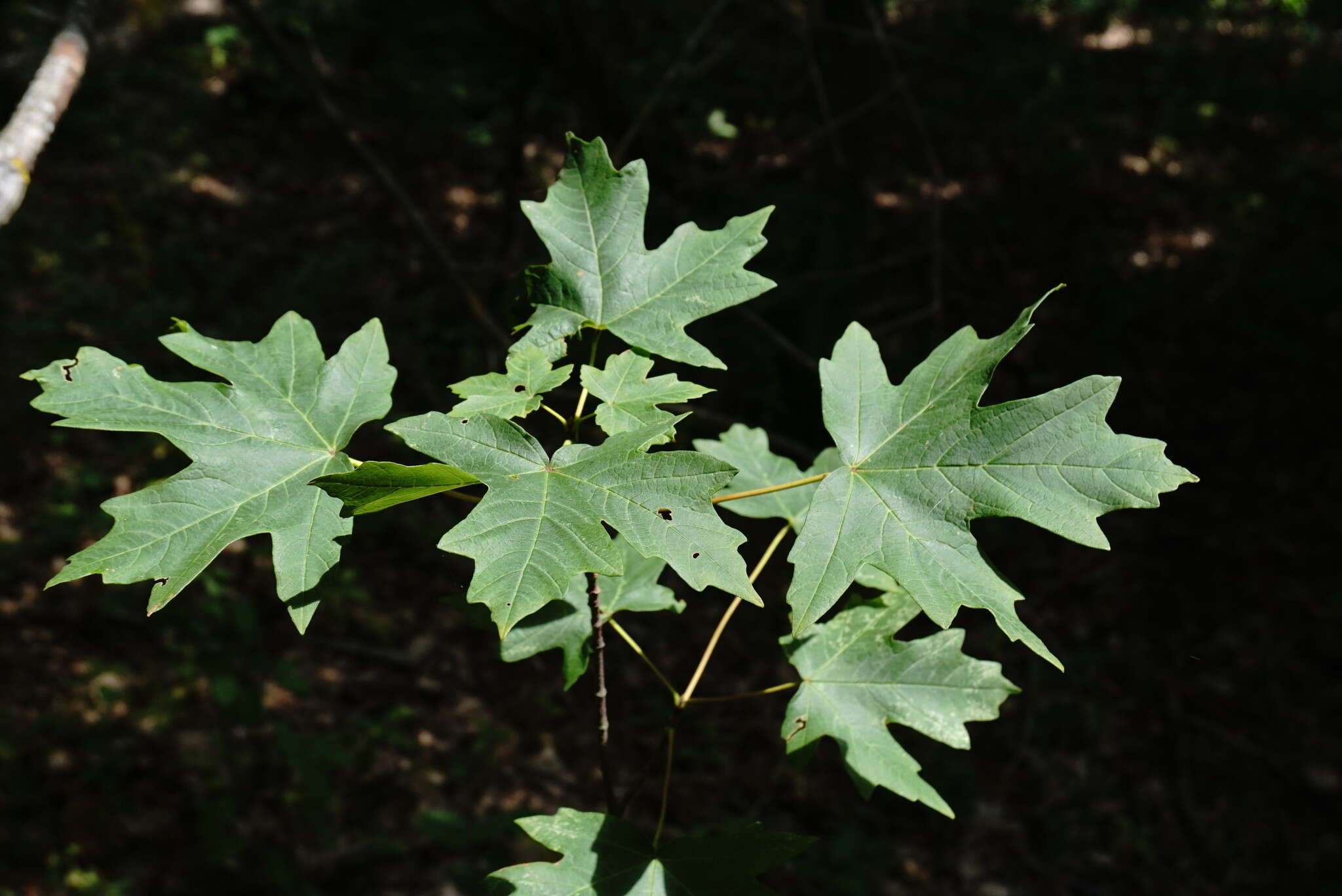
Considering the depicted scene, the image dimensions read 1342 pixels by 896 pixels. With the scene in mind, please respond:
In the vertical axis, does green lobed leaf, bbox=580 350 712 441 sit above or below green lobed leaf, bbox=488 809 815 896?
above

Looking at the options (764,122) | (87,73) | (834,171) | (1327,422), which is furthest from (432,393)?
(1327,422)

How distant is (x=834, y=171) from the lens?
5.57 metres

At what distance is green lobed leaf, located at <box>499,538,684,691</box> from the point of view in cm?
168

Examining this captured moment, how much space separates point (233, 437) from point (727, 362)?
4.07 m

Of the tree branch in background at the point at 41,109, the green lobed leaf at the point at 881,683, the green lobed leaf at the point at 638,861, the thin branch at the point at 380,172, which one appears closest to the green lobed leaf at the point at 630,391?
the green lobed leaf at the point at 881,683

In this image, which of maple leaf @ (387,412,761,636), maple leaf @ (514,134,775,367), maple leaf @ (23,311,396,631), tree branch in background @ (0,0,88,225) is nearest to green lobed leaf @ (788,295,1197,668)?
maple leaf @ (387,412,761,636)

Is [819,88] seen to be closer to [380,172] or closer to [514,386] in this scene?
[380,172]

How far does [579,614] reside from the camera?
176cm

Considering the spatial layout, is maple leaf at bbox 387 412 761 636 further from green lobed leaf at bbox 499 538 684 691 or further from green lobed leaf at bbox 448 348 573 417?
green lobed leaf at bbox 499 538 684 691

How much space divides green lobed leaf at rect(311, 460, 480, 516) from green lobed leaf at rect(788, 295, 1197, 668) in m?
0.50

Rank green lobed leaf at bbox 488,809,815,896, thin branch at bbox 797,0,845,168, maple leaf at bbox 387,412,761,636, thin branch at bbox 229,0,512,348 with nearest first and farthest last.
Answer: maple leaf at bbox 387,412,761,636 < green lobed leaf at bbox 488,809,815,896 < thin branch at bbox 229,0,512,348 < thin branch at bbox 797,0,845,168

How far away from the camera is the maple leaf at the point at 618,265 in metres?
1.63

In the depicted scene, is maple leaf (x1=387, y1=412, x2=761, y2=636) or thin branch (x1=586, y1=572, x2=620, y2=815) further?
thin branch (x1=586, y1=572, x2=620, y2=815)

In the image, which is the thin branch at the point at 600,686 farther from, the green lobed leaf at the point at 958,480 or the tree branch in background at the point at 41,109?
the tree branch in background at the point at 41,109
